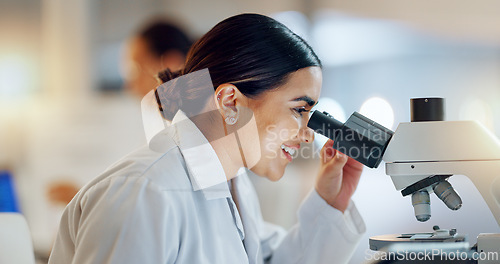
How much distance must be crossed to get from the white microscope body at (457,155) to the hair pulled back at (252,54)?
1.11 ft

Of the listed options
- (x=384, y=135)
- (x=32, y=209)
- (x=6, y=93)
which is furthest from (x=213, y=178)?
(x=6, y=93)

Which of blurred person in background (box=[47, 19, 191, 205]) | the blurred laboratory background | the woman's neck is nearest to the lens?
the woman's neck

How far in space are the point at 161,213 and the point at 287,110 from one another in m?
0.38

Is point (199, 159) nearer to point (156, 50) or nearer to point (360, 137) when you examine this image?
point (360, 137)

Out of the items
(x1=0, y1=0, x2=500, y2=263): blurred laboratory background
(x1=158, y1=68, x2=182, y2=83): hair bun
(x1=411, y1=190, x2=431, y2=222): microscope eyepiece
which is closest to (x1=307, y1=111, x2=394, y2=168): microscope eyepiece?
(x1=411, y1=190, x2=431, y2=222): microscope eyepiece

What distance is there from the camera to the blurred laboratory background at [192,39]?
2562mm

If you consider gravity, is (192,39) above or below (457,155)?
above

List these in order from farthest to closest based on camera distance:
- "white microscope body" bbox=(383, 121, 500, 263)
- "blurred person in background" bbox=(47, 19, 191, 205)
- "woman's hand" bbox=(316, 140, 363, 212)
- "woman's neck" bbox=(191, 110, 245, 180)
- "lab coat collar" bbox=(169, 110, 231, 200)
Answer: "blurred person in background" bbox=(47, 19, 191, 205), "woman's hand" bbox=(316, 140, 363, 212), "woman's neck" bbox=(191, 110, 245, 180), "lab coat collar" bbox=(169, 110, 231, 200), "white microscope body" bbox=(383, 121, 500, 263)

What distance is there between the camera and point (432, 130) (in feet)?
3.06

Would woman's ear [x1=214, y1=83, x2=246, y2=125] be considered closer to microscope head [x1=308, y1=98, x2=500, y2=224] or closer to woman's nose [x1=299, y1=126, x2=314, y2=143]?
woman's nose [x1=299, y1=126, x2=314, y2=143]

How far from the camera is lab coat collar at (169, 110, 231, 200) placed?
110 centimetres

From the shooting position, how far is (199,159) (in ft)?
3.70

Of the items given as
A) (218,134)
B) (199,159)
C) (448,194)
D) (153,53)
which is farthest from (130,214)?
(153,53)

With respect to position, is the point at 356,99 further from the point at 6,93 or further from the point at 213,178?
the point at 6,93
